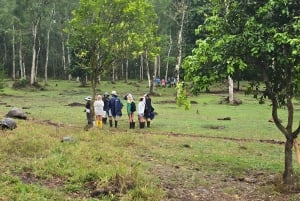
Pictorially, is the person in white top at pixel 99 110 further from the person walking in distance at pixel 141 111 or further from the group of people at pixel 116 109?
the person walking in distance at pixel 141 111

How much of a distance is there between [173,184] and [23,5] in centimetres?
5683

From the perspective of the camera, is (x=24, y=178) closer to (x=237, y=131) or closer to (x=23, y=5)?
(x=237, y=131)

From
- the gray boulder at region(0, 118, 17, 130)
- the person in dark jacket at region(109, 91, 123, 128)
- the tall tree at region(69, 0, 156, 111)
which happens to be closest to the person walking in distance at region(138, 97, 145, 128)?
the person in dark jacket at region(109, 91, 123, 128)

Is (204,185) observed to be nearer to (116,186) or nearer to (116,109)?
(116,186)

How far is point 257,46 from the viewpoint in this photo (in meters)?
11.1

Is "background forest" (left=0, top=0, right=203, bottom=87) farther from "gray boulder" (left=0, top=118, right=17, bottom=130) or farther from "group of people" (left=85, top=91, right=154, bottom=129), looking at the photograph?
"gray boulder" (left=0, top=118, right=17, bottom=130)

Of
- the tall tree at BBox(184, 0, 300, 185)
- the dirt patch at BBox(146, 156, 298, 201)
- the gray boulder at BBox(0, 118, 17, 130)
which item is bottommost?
the dirt patch at BBox(146, 156, 298, 201)

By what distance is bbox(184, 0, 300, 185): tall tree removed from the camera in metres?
11.0

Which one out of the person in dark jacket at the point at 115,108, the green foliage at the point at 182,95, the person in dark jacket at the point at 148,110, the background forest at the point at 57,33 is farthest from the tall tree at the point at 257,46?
the background forest at the point at 57,33

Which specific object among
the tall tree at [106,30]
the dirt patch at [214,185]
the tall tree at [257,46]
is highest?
the tall tree at [106,30]

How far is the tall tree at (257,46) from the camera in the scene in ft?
36.2

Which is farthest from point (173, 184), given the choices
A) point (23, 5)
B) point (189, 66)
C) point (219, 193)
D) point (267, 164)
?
point (23, 5)

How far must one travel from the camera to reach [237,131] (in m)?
23.7

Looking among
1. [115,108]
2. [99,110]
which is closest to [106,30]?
[115,108]
